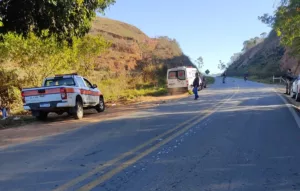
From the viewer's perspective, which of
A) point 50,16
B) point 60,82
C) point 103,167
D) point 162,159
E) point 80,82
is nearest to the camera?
point 103,167

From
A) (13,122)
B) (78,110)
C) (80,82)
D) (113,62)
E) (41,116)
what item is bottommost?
(13,122)

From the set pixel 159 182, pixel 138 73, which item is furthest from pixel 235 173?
pixel 138 73

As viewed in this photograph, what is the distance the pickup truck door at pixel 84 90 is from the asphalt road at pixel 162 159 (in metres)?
4.28

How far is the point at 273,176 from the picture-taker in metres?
5.93

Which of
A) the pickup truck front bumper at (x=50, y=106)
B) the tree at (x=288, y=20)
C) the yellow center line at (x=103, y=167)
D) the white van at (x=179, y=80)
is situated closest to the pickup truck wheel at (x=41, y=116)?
the pickup truck front bumper at (x=50, y=106)

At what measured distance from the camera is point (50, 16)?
16531 mm

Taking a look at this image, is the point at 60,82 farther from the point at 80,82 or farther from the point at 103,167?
the point at 103,167

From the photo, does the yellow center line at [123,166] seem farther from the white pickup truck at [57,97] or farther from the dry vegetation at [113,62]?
the dry vegetation at [113,62]

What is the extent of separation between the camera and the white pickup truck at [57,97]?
1399 centimetres

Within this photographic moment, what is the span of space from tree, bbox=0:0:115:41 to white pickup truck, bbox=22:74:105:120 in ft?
9.27

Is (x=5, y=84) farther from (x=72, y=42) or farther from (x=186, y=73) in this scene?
(x=186, y=73)

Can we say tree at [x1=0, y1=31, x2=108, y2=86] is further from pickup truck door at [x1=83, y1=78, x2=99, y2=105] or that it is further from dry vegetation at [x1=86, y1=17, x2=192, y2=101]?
dry vegetation at [x1=86, y1=17, x2=192, y2=101]

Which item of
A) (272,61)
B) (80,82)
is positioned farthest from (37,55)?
(272,61)

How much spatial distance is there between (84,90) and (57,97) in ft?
6.74
